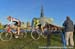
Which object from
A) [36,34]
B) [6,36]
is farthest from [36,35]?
[6,36]

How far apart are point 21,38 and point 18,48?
20.9 feet

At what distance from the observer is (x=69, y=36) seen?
1700cm

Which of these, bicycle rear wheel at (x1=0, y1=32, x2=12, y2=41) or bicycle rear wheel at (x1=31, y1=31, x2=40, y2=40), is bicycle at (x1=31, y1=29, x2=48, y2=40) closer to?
bicycle rear wheel at (x1=31, y1=31, x2=40, y2=40)

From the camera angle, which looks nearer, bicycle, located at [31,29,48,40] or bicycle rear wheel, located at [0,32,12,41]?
bicycle rear wheel, located at [0,32,12,41]

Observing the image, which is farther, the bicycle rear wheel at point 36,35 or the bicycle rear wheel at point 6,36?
the bicycle rear wheel at point 36,35

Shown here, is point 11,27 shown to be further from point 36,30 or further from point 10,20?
point 36,30

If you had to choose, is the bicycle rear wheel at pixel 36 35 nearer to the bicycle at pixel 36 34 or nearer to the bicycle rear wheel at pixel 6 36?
the bicycle at pixel 36 34

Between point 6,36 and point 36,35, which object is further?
point 36,35

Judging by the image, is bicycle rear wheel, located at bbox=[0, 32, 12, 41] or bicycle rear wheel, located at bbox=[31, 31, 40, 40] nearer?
bicycle rear wheel, located at bbox=[0, 32, 12, 41]

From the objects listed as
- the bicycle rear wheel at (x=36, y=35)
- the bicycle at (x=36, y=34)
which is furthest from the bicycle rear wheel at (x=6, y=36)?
the bicycle rear wheel at (x=36, y=35)

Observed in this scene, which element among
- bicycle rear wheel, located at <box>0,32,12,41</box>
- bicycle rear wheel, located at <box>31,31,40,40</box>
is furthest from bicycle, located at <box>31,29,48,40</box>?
bicycle rear wheel, located at <box>0,32,12,41</box>

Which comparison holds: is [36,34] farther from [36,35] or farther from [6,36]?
[6,36]

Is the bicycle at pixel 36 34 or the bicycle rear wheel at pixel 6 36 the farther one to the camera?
the bicycle at pixel 36 34

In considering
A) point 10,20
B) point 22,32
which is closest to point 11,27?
point 10,20
